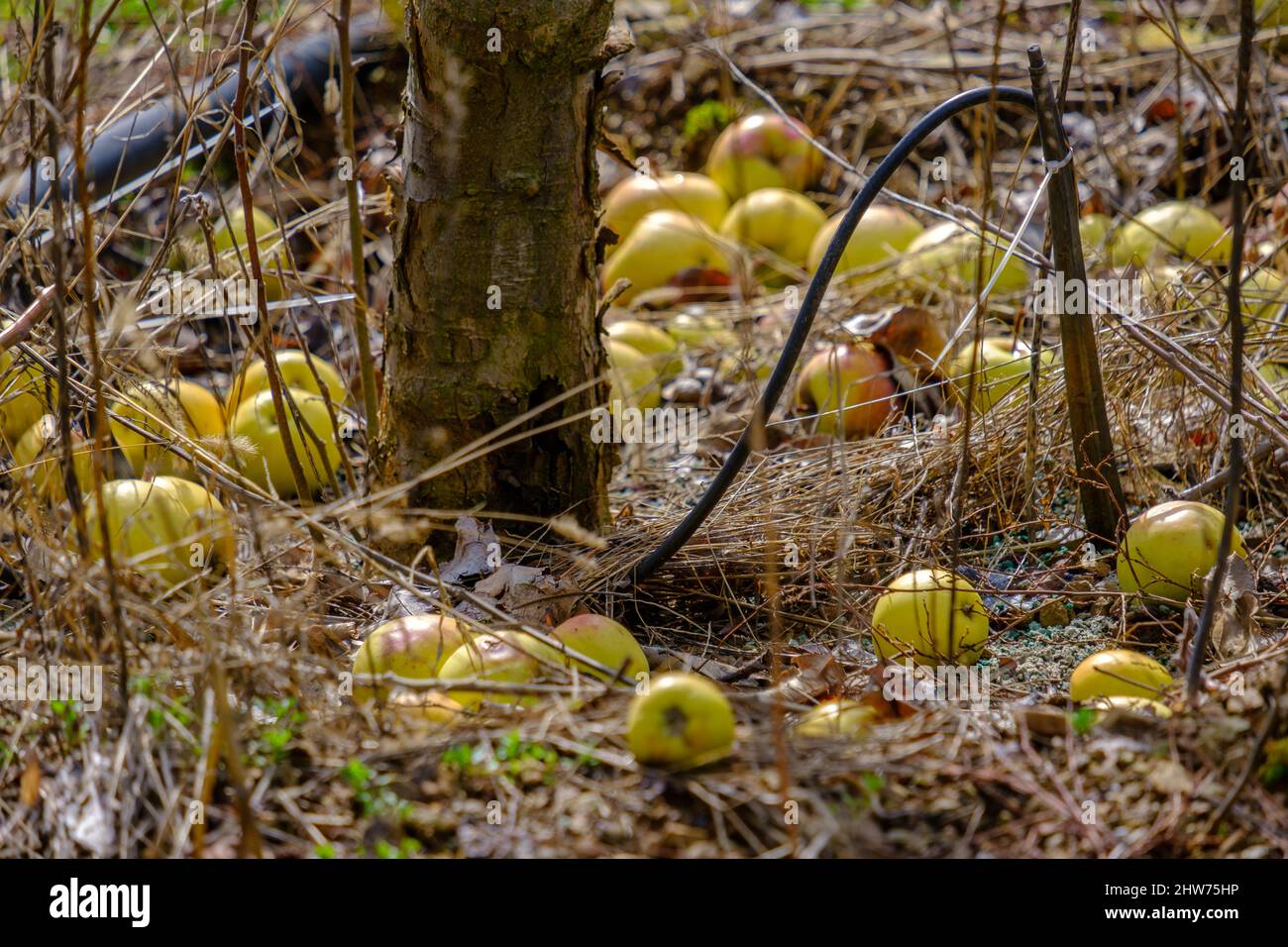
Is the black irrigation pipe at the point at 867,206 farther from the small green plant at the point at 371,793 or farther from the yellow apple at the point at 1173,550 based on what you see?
the small green plant at the point at 371,793

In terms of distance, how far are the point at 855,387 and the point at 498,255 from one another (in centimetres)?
121

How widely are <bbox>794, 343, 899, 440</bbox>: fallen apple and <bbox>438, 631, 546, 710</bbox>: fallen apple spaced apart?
54.2 inches

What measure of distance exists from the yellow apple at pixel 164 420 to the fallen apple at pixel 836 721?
51.8 inches

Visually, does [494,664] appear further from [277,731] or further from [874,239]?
[874,239]

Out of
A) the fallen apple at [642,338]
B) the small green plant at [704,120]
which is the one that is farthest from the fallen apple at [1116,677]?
the small green plant at [704,120]

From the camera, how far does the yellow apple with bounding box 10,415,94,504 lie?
6.40 feet

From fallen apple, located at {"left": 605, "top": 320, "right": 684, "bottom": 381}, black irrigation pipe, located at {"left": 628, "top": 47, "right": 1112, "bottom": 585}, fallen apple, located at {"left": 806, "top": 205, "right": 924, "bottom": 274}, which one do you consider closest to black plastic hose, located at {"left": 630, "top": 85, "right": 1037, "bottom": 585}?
black irrigation pipe, located at {"left": 628, "top": 47, "right": 1112, "bottom": 585}

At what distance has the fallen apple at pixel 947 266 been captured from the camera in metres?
3.60

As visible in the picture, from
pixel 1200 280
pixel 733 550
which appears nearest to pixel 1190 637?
pixel 733 550

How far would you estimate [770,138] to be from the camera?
460 cm

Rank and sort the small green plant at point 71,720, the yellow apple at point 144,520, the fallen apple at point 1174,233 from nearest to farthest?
the small green plant at point 71,720, the yellow apple at point 144,520, the fallen apple at point 1174,233
